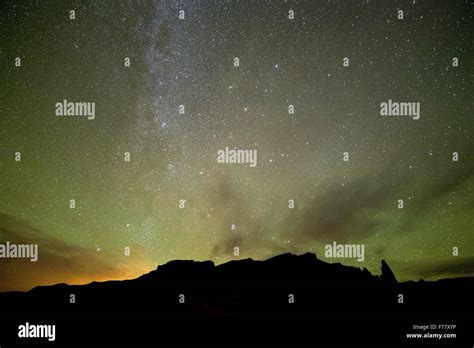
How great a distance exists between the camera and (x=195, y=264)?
8.51m

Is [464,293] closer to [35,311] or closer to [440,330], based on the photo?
[440,330]

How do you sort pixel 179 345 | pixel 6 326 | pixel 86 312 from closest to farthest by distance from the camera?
pixel 6 326
pixel 179 345
pixel 86 312

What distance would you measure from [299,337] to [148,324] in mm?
3184

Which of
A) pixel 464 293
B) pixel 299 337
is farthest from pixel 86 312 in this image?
pixel 464 293

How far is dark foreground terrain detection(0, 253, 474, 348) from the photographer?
7.53 metres

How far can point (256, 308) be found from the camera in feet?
26.8

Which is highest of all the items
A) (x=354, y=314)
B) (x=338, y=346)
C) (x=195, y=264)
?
(x=195, y=264)

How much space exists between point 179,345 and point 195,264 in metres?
1.67

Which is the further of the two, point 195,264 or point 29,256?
point 195,264

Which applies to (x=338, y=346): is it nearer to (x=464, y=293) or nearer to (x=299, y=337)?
(x=299, y=337)

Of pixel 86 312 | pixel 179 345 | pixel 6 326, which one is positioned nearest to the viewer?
pixel 6 326

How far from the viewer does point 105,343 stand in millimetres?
7664

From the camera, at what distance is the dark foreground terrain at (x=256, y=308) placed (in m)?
7.53

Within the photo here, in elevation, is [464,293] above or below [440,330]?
above
